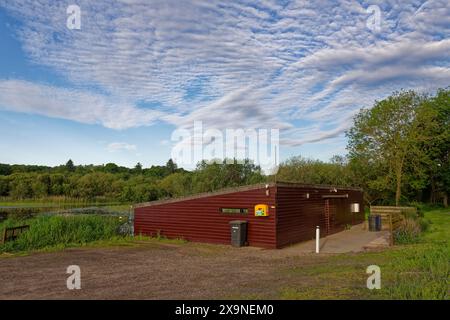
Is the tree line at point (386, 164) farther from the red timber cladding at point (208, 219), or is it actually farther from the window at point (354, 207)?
the red timber cladding at point (208, 219)

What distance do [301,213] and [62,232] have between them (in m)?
9.97

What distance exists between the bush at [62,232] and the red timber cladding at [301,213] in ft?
24.9

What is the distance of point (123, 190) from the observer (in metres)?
54.5

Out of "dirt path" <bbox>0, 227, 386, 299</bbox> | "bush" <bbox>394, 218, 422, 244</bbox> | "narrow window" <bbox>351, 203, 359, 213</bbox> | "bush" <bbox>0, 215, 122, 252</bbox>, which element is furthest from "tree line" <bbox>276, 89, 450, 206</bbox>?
"bush" <bbox>0, 215, 122, 252</bbox>

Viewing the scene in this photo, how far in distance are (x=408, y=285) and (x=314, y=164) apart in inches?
1301

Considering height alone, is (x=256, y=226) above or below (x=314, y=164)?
below

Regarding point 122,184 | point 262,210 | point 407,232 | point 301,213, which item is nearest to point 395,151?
point 407,232

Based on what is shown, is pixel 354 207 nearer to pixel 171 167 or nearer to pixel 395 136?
pixel 395 136

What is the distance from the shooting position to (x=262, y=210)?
13930mm

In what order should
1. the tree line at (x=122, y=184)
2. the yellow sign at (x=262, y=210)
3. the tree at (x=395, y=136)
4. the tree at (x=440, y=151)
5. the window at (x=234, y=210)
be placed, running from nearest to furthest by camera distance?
1. the yellow sign at (x=262, y=210)
2. the window at (x=234, y=210)
3. the tree at (x=395, y=136)
4. the tree at (x=440, y=151)
5. the tree line at (x=122, y=184)

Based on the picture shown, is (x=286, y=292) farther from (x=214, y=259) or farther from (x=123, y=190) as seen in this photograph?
(x=123, y=190)

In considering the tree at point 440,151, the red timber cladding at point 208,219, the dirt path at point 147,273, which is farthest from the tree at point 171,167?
the dirt path at point 147,273

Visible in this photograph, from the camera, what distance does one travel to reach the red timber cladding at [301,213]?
46.7 ft
